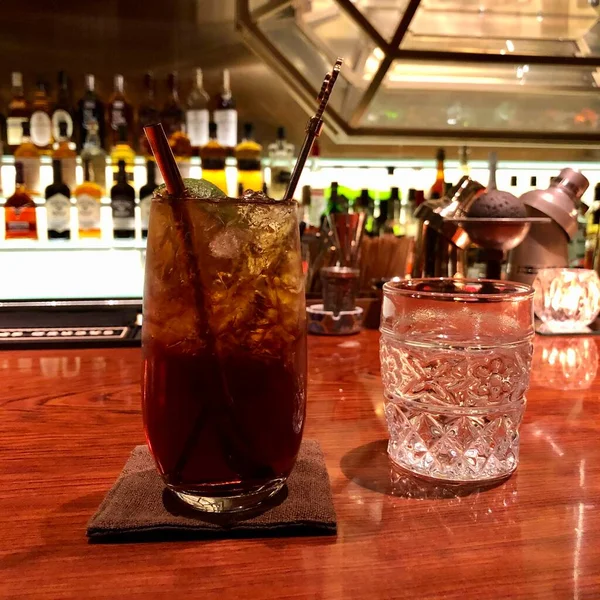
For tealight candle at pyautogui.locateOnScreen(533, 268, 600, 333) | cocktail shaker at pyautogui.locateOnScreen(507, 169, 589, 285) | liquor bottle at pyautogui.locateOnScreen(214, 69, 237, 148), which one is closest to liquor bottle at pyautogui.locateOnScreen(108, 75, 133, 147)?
liquor bottle at pyautogui.locateOnScreen(214, 69, 237, 148)

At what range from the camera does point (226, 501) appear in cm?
56

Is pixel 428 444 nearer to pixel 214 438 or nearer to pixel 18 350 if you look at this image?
pixel 214 438

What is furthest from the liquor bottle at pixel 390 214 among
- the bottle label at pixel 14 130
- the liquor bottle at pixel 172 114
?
the bottle label at pixel 14 130

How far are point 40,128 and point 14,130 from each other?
99 mm

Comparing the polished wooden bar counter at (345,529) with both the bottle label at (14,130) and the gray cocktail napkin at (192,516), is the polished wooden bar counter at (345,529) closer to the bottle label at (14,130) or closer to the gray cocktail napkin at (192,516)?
the gray cocktail napkin at (192,516)

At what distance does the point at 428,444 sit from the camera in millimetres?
658

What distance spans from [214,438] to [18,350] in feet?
3.22

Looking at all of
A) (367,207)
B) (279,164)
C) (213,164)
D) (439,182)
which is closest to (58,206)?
(213,164)

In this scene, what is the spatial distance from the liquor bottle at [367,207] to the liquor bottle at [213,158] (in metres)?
0.59

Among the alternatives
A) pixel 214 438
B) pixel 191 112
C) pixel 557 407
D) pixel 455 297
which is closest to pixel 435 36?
pixel 191 112

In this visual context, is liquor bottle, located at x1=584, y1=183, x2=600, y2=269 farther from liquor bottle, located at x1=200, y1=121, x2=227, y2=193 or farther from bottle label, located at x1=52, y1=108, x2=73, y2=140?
bottle label, located at x1=52, y1=108, x2=73, y2=140

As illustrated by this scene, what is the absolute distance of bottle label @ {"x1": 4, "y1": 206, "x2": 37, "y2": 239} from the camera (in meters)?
2.44

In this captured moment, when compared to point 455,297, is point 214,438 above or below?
below

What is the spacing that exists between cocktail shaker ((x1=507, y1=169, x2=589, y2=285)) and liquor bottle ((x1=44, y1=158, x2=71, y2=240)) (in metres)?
1.67
